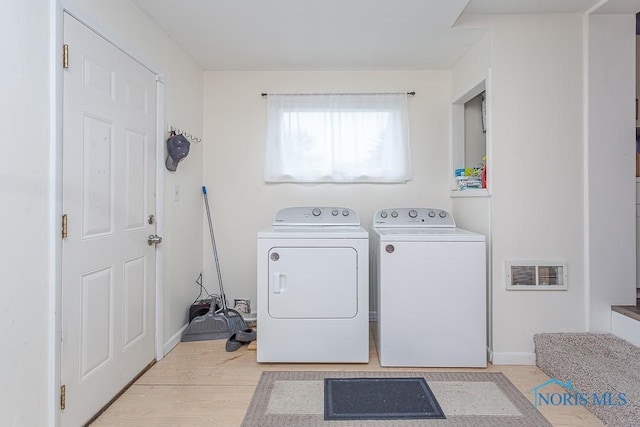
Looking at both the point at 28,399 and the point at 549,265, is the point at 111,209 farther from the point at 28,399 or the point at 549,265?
the point at 549,265

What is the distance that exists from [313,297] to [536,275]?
1.54 m

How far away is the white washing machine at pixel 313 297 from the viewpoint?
2.31 meters

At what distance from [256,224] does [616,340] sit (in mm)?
2796

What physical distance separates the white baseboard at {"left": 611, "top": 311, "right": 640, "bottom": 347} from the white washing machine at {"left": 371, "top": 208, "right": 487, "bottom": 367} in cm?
87

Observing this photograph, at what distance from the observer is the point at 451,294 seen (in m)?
2.26

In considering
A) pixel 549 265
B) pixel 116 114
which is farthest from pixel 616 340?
pixel 116 114

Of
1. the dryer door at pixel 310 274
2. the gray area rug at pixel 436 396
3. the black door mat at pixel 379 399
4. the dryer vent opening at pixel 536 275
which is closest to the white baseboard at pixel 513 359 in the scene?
the gray area rug at pixel 436 396

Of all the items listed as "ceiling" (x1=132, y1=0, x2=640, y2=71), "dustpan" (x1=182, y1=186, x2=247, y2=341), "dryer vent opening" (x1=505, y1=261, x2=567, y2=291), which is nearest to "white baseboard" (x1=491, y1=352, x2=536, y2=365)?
"dryer vent opening" (x1=505, y1=261, x2=567, y2=291)

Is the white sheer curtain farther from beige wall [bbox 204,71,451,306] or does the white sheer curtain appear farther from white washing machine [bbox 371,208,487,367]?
white washing machine [bbox 371,208,487,367]

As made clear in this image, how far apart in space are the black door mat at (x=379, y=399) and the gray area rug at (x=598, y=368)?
0.81 m

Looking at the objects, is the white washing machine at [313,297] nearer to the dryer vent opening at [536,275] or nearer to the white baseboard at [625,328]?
the dryer vent opening at [536,275]

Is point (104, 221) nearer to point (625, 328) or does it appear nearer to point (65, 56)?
point (65, 56)

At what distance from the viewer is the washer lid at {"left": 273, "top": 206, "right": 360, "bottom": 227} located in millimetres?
2779

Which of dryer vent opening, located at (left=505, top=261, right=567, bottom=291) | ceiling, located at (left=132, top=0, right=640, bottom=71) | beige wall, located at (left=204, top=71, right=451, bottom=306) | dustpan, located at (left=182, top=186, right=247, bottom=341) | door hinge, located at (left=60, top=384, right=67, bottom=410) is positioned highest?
ceiling, located at (left=132, top=0, right=640, bottom=71)
